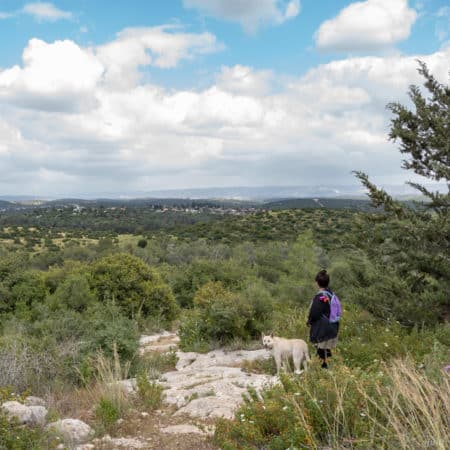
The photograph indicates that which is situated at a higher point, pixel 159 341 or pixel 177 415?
pixel 177 415

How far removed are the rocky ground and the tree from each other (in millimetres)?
3844

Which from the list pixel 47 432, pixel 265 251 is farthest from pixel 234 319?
pixel 265 251

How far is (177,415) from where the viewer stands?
5.74 metres

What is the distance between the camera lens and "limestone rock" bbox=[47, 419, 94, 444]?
4.66 metres

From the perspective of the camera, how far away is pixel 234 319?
33.1 feet

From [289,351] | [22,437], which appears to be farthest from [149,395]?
[289,351]

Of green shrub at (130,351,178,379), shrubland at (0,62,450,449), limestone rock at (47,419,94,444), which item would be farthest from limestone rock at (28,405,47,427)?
green shrub at (130,351,178,379)

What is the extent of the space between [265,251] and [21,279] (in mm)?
24696

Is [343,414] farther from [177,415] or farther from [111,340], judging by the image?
[111,340]

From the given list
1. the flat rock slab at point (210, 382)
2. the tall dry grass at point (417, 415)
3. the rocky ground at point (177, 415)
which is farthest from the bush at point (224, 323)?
the tall dry grass at point (417, 415)

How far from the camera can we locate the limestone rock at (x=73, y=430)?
4656mm

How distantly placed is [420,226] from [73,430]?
23.4ft

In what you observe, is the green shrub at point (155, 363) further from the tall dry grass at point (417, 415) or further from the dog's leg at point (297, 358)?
the tall dry grass at point (417, 415)

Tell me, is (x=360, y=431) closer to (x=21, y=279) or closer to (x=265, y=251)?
(x=21, y=279)
